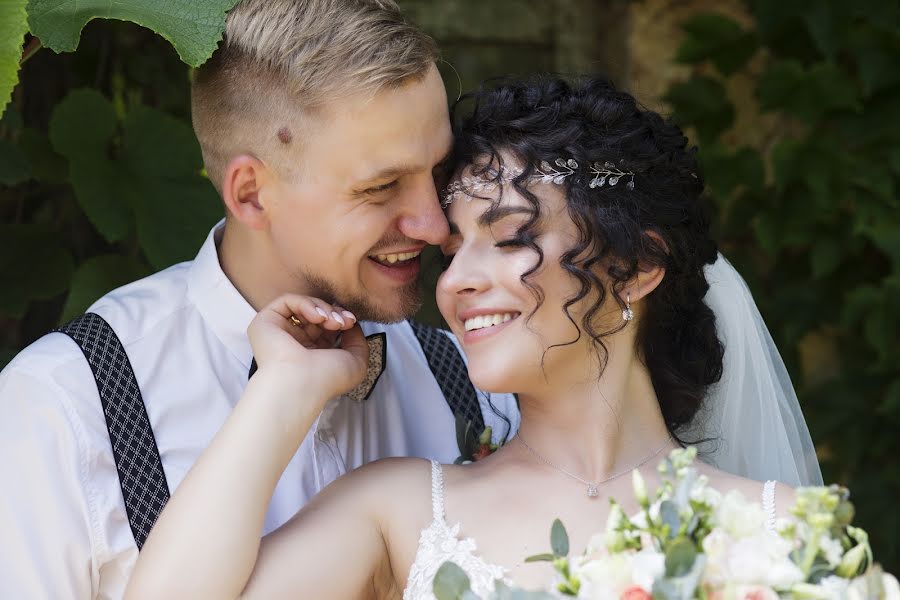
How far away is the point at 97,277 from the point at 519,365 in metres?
1.23

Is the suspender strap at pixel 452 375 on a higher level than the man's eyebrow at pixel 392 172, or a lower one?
lower

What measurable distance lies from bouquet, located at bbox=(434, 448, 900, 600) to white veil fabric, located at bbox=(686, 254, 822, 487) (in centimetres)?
85

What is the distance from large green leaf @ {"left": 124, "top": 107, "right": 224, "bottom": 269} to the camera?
2736mm

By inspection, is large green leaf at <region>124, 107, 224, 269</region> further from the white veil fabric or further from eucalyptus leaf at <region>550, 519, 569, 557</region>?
eucalyptus leaf at <region>550, 519, 569, 557</region>

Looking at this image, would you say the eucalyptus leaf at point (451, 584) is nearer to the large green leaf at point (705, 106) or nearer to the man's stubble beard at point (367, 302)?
the man's stubble beard at point (367, 302)

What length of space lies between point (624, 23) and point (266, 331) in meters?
2.56

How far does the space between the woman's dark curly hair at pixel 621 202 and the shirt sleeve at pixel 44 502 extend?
0.88 m

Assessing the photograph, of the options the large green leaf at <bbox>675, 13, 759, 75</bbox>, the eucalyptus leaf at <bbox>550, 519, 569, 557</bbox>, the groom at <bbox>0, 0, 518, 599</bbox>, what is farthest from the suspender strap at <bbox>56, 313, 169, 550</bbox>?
the large green leaf at <bbox>675, 13, 759, 75</bbox>

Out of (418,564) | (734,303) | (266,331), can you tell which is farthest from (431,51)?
(418,564)

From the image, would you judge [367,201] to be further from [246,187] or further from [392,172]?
[246,187]

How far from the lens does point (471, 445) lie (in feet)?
8.16

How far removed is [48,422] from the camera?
210 centimetres

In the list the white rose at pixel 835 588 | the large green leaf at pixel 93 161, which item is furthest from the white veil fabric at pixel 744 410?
the large green leaf at pixel 93 161

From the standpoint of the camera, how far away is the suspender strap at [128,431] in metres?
2.12
